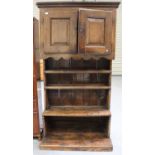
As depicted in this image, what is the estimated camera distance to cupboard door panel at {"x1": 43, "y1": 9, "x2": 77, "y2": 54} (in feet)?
8.66

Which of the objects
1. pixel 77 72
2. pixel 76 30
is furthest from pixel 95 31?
pixel 77 72

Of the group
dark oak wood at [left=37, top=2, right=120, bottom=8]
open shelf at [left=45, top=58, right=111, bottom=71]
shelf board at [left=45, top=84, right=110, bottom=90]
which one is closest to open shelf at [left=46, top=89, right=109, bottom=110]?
shelf board at [left=45, top=84, right=110, bottom=90]

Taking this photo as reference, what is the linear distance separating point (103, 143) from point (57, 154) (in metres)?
0.54

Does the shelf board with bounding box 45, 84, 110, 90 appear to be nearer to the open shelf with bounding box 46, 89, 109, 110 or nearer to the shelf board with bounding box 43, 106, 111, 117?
the open shelf with bounding box 46, 89, 109, 110

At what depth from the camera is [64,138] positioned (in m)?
2.85

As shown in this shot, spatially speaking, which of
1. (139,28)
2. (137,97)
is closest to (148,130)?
(137,97)

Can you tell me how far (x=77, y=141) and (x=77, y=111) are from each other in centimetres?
34

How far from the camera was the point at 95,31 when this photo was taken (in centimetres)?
267

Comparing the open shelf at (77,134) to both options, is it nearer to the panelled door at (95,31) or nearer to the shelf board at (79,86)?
the shelf board at (79,86)

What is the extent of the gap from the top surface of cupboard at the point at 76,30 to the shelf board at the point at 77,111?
66 centimetres

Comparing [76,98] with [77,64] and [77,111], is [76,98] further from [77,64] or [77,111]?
[77,64]

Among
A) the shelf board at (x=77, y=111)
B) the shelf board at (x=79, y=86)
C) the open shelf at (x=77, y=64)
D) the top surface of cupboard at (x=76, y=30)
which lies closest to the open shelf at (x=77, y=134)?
the shelf board at (x=77, y=111)
